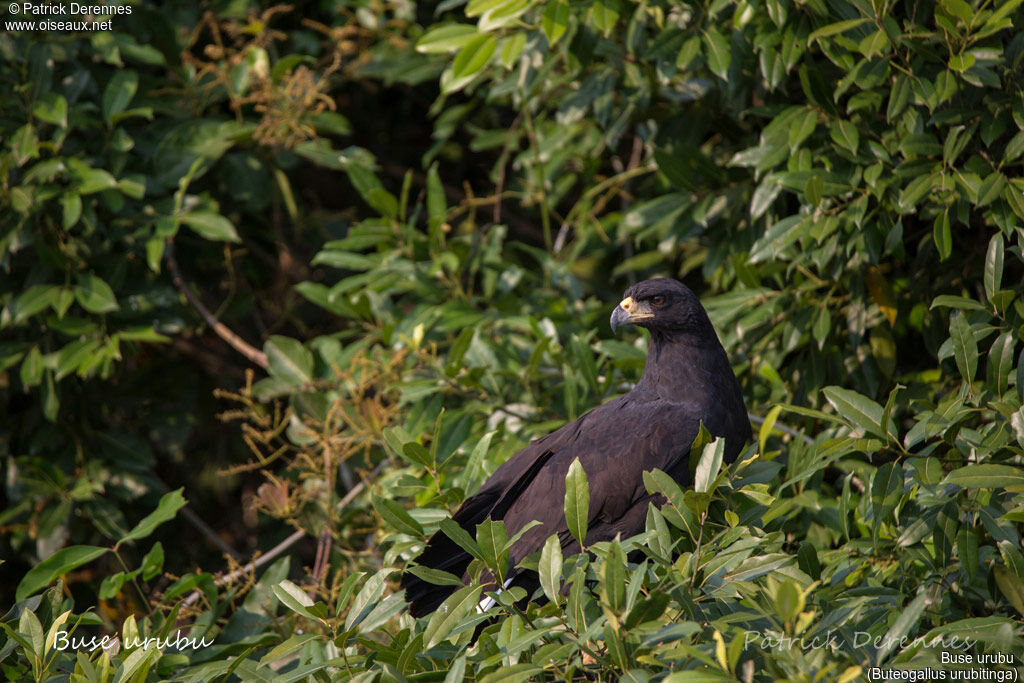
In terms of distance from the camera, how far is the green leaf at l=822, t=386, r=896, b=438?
229 cm

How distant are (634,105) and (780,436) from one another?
1.45 metres

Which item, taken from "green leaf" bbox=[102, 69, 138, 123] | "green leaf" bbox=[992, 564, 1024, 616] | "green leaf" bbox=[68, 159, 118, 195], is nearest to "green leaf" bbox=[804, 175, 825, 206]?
"green leaf" bbox=[992, 564, 1024, 616]

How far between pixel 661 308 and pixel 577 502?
4.10 feet

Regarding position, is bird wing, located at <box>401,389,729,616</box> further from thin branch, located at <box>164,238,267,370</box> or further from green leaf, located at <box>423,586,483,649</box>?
thin branch, located at <box>164,238,267,370</box>

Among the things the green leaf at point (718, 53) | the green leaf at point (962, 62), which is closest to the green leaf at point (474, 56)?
the green leaf at point (718, 53)

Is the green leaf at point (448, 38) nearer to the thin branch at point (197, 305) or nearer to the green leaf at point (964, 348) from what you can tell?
the thin branch at point (197, 305)

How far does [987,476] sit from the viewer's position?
209cm

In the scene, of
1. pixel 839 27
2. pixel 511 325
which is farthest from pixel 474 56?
pixel 839 27

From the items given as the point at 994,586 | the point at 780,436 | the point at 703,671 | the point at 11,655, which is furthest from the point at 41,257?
the point at 994,586

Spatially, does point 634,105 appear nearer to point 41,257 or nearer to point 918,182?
point 918,182

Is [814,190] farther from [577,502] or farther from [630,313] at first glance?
[577,502]

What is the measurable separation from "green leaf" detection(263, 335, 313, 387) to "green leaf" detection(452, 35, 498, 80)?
139cm

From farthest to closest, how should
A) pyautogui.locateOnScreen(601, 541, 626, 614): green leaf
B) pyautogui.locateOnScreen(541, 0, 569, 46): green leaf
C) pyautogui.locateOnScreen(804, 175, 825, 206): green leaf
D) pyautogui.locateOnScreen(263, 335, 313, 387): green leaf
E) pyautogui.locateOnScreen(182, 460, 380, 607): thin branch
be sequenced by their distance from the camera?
pyautogui.locateOnScreen(263, 335, 313, 387): green leaf, pyautogui.locateOnScreen(182, 460, 380, 607): thin branch, pyautogui.locateOnScreen(541, 0, 569, 46): green leaf, pyautogui.locateOnScreen(804, 175, 825, 206): green leaf, pyautogui.locateOnScreen(601, 541, 626, 614): green leaf

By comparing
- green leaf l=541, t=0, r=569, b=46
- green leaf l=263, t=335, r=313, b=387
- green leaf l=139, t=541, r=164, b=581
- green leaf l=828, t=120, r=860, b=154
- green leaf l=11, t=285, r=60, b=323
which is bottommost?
green leaf l=139, t=541, r=164, b=581
